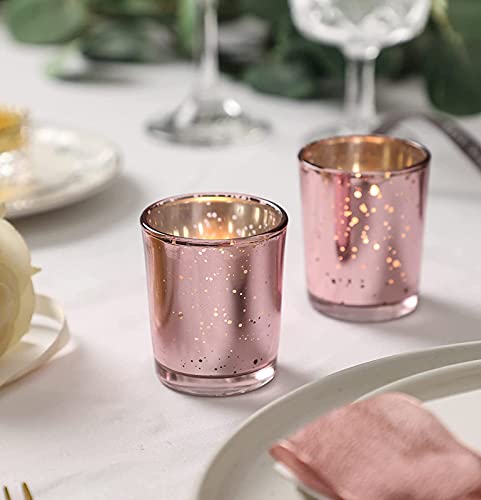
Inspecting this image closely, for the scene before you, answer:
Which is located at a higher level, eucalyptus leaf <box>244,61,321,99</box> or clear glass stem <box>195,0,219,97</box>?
clear glass stem <box>195,0,219,97</box>

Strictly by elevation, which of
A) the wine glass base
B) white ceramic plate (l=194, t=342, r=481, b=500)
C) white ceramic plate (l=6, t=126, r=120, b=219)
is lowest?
the wine glass base

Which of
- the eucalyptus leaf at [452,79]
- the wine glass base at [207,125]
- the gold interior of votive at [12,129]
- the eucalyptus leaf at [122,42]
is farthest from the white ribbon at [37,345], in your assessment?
the eucalyptus leaf at [122,42]

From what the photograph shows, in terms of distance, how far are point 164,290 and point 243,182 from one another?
0.37 meters

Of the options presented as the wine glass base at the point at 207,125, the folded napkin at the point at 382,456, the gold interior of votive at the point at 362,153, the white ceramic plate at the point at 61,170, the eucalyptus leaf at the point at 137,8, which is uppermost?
the gold interior of votive at the point at 362,153

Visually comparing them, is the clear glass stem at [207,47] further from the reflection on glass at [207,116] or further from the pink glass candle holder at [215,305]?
the pink glass candle holder at [215,305]

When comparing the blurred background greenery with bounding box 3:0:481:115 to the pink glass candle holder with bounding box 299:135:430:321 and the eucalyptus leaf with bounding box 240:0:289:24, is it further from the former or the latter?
the pink glass candle holder with bounding box 299:135:430:321

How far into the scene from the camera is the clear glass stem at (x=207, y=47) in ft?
3.28

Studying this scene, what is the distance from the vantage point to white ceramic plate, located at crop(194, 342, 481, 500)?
1.28 feet

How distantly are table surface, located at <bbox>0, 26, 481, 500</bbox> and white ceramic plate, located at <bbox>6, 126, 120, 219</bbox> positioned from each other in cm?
2

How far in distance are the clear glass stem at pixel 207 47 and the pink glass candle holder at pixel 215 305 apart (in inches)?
20.0

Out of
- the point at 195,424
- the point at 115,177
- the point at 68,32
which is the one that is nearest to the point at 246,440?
the point at 195,424

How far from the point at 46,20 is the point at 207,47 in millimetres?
297

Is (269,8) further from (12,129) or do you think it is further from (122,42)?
(12,129)

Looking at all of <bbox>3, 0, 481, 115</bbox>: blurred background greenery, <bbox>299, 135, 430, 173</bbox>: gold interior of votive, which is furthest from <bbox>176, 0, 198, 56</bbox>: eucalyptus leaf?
<bbox>299, 135, 430, 173</bbox>: gold interior of votive
